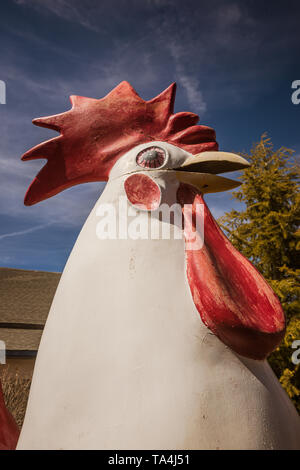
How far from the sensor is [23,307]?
370 inches

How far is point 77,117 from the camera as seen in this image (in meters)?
1.79

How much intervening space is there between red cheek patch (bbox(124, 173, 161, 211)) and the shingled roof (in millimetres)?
6554

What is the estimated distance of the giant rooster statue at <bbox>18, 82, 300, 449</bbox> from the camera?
43.3 inches

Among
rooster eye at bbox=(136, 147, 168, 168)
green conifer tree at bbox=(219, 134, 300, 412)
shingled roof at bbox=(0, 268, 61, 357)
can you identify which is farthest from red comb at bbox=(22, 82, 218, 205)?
shingled roof at bbox=(0, 268, 61, 357)

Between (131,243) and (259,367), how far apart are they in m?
0.64

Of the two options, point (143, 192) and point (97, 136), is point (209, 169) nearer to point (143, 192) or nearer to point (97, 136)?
point (143, 192)

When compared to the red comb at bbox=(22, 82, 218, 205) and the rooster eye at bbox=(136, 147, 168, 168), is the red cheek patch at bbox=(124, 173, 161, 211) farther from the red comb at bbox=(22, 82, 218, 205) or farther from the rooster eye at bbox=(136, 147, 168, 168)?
the red comb at bbox=(22, 82, 218, 205)

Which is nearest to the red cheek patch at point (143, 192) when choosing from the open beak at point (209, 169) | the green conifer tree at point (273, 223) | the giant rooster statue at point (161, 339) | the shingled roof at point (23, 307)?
the giant rooster statue at point (161, 339)

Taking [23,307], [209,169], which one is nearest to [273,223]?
[209,169]

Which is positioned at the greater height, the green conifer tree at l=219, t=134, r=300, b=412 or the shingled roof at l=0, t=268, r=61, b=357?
the green conifer tree at l=219, t=134, r=300, b=412

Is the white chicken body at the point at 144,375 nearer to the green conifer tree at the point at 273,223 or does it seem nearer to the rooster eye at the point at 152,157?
the rooster eye at the point at 152,157

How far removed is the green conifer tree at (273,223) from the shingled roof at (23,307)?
15.5ft
